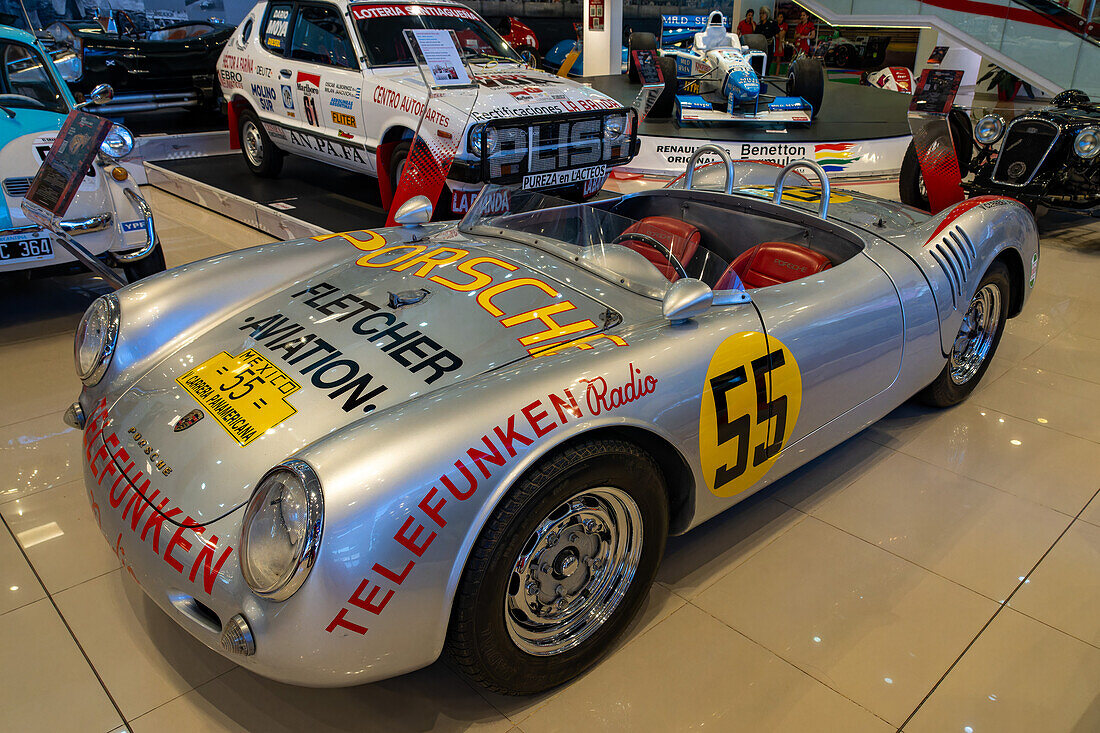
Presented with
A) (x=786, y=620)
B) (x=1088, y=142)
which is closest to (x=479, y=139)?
(x=786, y=620)

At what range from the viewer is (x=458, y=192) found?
4988mm

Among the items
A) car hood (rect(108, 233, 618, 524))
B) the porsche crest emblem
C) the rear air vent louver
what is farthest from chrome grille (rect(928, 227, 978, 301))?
the porsche crest emblem

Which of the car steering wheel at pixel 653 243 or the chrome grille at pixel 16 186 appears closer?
the car steering wheel at pixel 653 243

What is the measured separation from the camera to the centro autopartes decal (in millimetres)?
1941

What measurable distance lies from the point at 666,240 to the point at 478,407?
4.41 ft

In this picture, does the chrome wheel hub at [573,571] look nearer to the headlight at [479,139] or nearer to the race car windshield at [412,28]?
the headlight at [479,139]

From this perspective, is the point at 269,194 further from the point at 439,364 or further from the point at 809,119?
the point at 809,119

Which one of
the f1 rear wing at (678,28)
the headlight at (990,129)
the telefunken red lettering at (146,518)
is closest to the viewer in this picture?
the telefunken red lettering at (146,518)

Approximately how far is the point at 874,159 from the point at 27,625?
8.09 metres

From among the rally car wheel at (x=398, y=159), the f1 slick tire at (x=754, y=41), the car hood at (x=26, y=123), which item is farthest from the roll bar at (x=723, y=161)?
the f1 slick tire at (x=754, y=41)

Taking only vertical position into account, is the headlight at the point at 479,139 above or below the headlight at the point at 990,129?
above

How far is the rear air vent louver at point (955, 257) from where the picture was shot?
2.71 m

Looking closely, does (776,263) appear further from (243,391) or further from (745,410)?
(243,391)

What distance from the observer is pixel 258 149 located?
6.81 m
